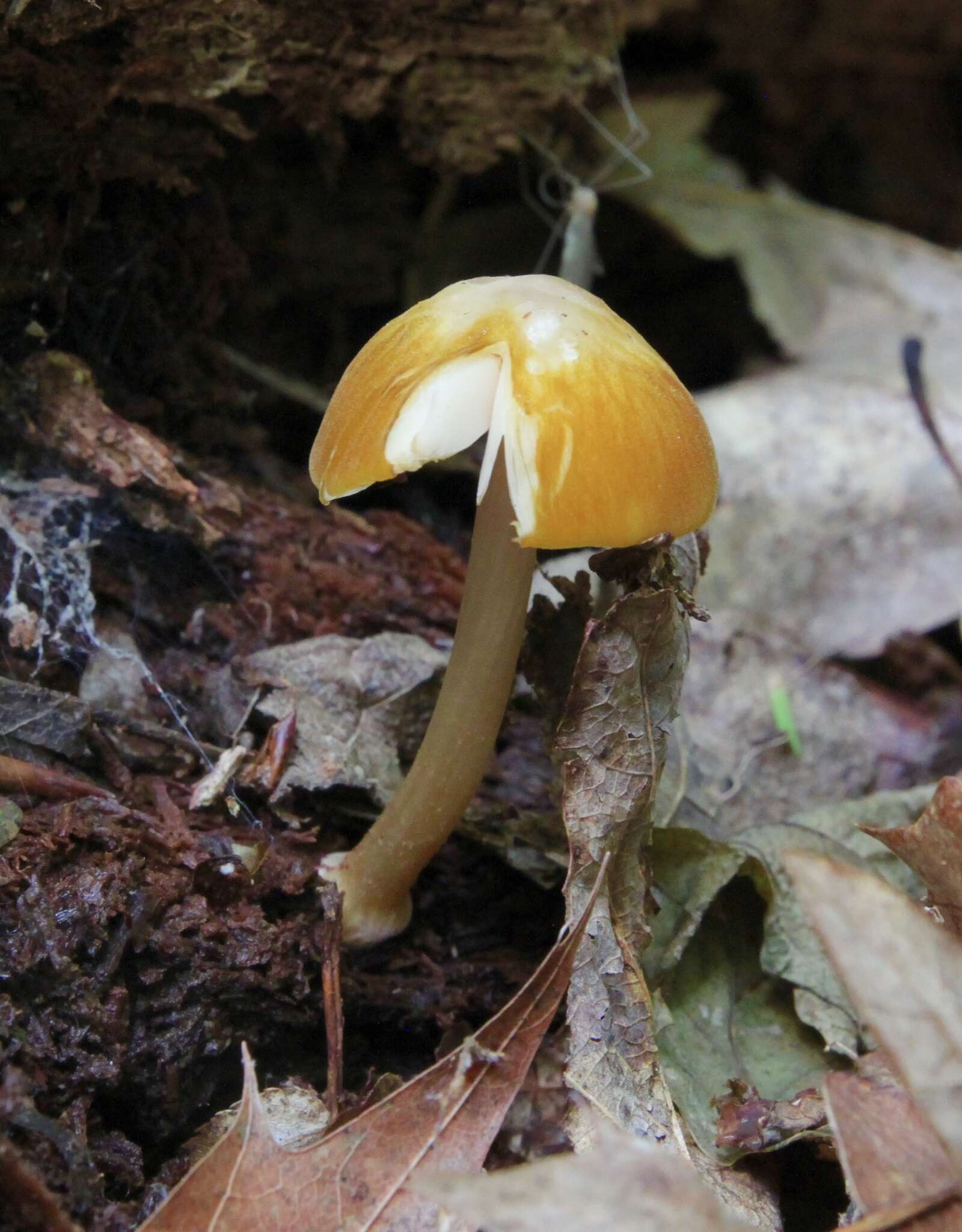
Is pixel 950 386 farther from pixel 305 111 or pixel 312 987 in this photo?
pixel 312 987

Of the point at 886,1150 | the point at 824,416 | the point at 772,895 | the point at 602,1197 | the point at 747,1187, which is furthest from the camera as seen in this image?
the point at 824,416

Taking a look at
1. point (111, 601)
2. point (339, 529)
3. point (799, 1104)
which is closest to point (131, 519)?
point (111, 601)

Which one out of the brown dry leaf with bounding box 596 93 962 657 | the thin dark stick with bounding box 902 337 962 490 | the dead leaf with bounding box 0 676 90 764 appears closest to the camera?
the dead leaf with bounding box 0 676 90 764

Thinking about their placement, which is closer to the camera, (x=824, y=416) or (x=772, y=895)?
(x=772, y=895)

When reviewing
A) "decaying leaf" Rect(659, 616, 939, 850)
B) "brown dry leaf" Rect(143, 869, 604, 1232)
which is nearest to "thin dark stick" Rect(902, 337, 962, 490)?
"decaying leaf" Rect(659, 616, 939, 850)

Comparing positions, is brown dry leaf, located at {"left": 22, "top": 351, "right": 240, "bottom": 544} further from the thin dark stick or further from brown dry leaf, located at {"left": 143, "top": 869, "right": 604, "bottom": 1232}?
the thin dark stick

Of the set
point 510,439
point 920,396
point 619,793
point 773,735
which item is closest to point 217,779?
point 619,793

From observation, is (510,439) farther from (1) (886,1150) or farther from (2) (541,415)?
(1) (886,1150)
